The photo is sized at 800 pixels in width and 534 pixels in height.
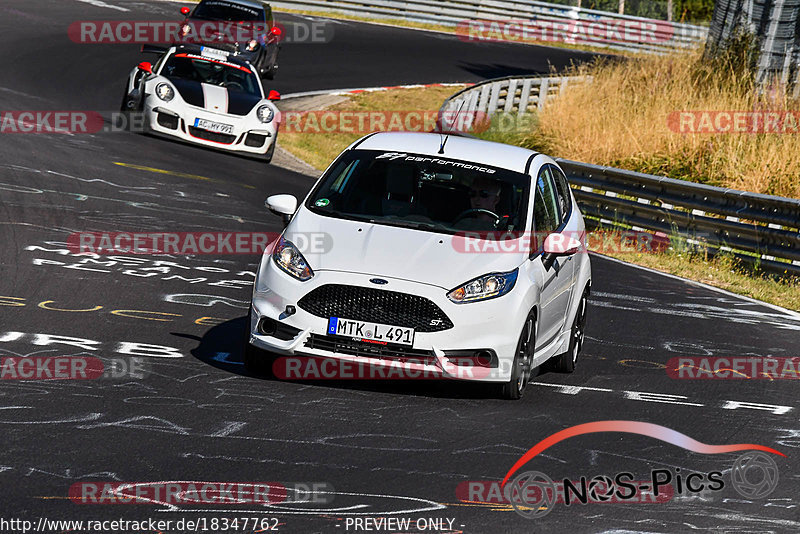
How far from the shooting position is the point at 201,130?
20203mm

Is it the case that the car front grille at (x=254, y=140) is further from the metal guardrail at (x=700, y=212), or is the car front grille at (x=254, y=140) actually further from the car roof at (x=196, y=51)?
the metal guardrail at (x=700, y=212)

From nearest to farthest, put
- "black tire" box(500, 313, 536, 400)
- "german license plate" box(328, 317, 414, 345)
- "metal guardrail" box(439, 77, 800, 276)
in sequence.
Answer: "german license plate" box(328, 317, 414, 345), "black tire" box(500, 313, 536, 400), "metal guardrail" box(439, 77, 800, 276)

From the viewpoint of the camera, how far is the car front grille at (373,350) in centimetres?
775

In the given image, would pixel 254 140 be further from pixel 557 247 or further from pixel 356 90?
pixel 557 247

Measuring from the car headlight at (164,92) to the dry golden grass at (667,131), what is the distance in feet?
22.4

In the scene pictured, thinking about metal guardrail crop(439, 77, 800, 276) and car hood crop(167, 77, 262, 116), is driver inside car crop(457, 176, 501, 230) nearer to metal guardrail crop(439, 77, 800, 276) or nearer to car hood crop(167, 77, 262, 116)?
metal guardrail crop(439, 77, 800, 276)

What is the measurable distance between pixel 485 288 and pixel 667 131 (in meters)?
14.1

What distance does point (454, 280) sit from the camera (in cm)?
787

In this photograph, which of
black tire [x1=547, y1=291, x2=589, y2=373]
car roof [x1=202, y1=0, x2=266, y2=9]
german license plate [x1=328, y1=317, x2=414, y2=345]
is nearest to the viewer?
german license plate [x1=328, y1=317, x2=414, y2=345]

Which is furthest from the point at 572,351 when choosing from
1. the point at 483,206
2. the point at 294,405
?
the point at 294,405

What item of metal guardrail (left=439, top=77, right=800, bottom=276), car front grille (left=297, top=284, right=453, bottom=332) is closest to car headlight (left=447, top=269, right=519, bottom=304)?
car front grille (left=297, top=284, right=453, bottom=332)

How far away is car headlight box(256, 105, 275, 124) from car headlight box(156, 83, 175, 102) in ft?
4.63

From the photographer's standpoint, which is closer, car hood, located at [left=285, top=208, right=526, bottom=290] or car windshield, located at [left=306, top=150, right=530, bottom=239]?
car hood, located at [left=285, top=208, right=526, bottom=290]

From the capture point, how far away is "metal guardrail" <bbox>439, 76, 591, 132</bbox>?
24.8 meters
